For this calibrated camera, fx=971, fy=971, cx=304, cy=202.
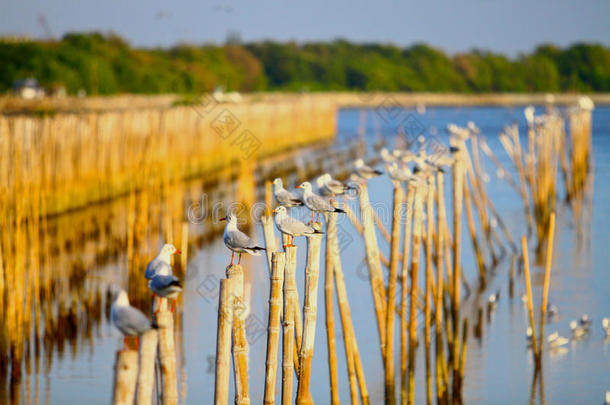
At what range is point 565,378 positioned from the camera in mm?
12781

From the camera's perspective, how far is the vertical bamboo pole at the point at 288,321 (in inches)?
327

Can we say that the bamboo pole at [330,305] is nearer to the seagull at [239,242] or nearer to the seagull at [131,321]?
the seagull at [239,242]

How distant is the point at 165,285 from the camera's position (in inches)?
275

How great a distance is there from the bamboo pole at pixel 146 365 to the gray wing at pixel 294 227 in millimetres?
2331

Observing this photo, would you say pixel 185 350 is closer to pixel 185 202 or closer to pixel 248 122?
pixel 185 202

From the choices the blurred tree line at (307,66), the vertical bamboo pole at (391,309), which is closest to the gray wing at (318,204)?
the vertical bamboo pole at (391,309)

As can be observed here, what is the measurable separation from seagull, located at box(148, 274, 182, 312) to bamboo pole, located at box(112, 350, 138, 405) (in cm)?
100

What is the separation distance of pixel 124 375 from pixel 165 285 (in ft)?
3.77

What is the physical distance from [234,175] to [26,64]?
41.9m

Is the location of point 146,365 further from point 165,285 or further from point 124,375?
point 165,285

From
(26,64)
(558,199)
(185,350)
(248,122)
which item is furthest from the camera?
(26,64)

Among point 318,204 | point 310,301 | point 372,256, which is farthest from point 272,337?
point 372,256

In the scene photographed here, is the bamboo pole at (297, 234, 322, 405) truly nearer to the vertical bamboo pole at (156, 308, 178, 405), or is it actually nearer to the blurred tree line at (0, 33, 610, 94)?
the vertical bamboo pole at (156, 308, 178, 405)

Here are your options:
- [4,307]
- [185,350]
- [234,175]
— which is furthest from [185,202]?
[4,307]
